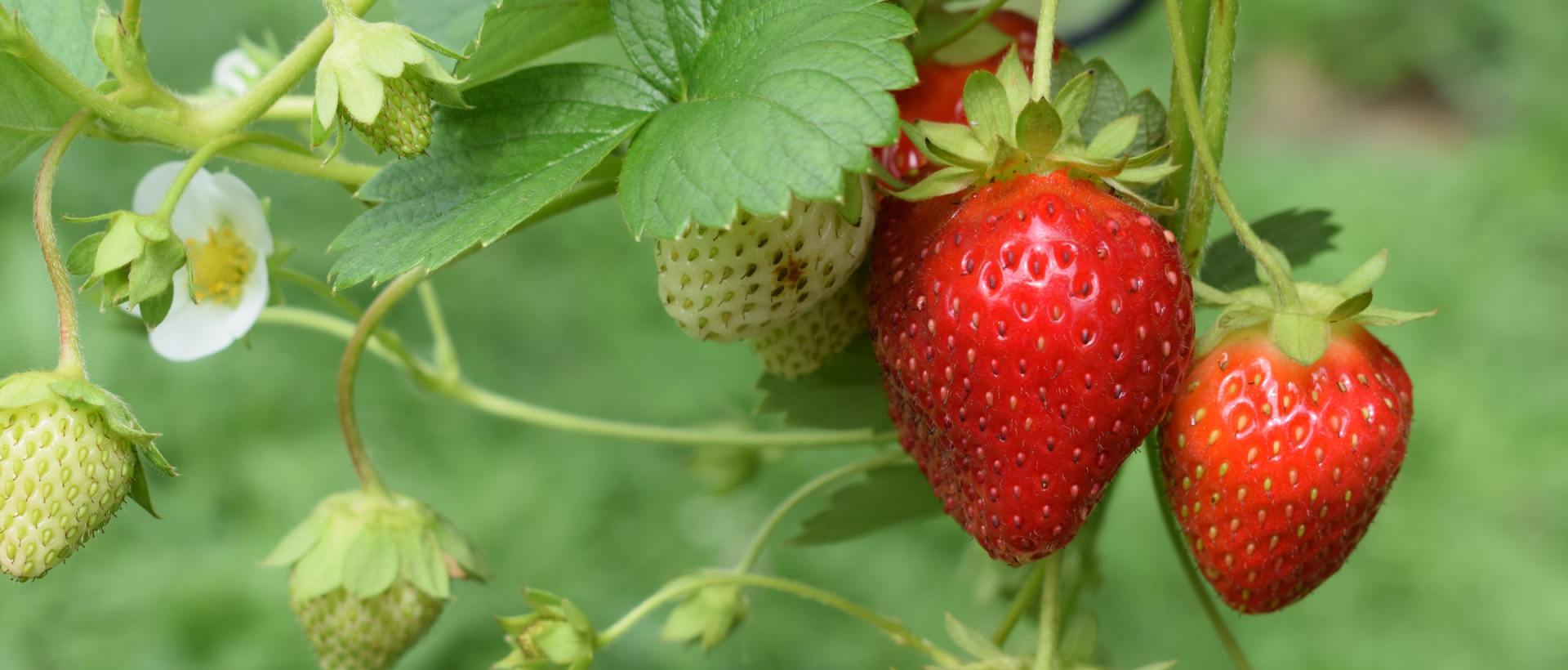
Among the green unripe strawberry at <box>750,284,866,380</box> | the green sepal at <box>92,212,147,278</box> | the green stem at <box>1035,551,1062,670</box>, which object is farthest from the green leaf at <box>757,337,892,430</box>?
the green sepal at <box>92,212,147,278</box>

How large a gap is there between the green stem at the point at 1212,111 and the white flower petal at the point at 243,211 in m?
0.44

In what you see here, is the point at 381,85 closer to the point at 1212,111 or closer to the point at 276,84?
the point at 276,84

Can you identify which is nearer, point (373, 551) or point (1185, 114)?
point (1185, 114)

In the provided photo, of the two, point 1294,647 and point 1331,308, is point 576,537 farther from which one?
point 1331,308

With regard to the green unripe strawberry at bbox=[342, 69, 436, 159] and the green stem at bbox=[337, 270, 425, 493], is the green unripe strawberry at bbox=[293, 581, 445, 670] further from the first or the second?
the green unripe strawberry at bbox=[342, 69, 436, 159]

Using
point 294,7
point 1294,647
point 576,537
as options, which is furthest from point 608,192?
point 294,7

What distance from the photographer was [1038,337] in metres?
0.59

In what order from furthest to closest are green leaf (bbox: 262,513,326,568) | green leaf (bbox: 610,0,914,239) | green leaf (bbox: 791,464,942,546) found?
green leaf (bbox: 791,464,942,546), green leaf (bbox: 262,513,326,568), green leaf (bbox: 610,0,914,239)

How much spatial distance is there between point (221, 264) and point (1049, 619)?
46 cm

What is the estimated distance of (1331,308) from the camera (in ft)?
2.08

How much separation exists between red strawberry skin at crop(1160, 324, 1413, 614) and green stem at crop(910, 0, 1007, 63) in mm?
180

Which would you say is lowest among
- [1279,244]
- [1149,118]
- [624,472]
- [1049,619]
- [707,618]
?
[624,472]

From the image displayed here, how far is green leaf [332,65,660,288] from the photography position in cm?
57

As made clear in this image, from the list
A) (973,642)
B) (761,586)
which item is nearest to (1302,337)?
(973,642)
